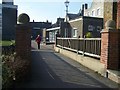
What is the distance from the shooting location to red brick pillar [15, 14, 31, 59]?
10.7 metres

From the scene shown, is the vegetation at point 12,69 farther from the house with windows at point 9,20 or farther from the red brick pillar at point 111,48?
the house with windows at point 9,20

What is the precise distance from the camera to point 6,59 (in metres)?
9.55

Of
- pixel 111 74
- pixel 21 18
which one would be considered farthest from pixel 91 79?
pixel 21 18

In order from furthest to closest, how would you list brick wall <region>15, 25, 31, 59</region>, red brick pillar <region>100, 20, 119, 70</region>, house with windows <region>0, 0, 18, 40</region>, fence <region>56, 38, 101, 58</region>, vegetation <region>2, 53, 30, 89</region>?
house with windows <region>0, 0, 18, 40</region>, fence <region>56, 38, 101, 58</region>, red brick pillar <region>100, 20, 119, 70</region>, brick wall <region>15, 25, 31, 59</region>, vegetation <region>2, 53, 30, 89</region>

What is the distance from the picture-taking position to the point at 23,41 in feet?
35.4

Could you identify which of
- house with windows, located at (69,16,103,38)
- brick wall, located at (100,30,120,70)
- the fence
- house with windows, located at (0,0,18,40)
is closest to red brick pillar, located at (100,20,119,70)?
brick wall, located at (100,30,120,70)

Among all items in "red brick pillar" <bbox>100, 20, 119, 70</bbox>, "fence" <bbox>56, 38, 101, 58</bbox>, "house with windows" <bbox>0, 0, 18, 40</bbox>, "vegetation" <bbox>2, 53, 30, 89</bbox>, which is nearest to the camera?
"vegetation" <bbox>2, 53, 30, 89</bbox>

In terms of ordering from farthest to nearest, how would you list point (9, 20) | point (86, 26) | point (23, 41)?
point (9, 20) < point (86, 26) < point (23, 41)

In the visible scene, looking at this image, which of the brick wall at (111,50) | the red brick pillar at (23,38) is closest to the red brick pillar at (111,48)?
→ the brick wall at (111,50)

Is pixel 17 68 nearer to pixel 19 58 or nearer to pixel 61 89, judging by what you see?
pixel 19 58

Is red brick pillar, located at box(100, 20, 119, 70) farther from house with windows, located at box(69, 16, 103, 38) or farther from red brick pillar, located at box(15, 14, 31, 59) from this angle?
house with windows, located at box(69, 16, 103, 38)

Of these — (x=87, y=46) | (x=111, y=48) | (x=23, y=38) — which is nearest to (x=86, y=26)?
(x=87, y=46)

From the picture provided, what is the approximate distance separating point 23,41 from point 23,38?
110mm

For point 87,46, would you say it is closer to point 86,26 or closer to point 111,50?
point 111,50
